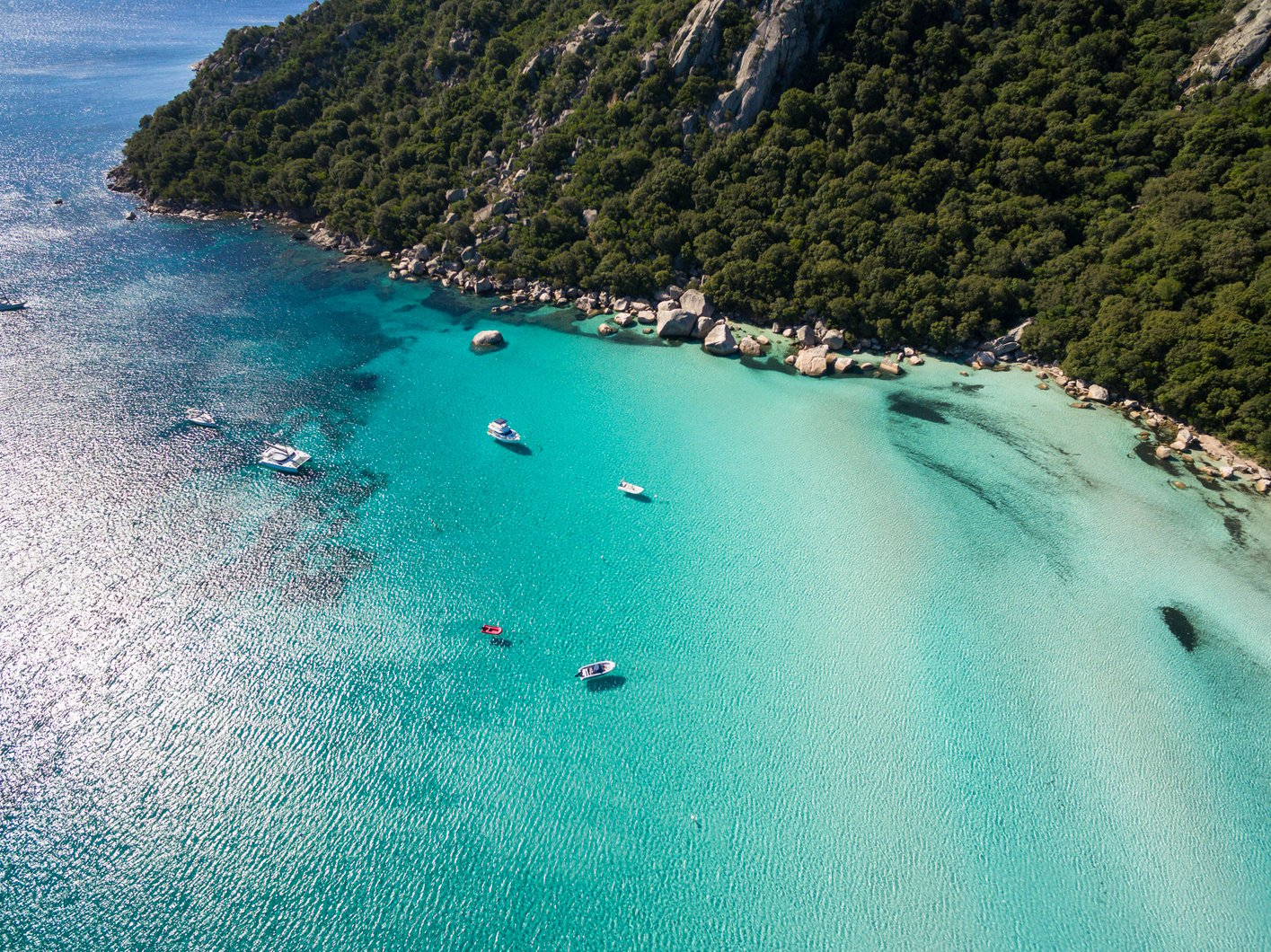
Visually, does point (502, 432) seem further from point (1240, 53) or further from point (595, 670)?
point (1240, 53)

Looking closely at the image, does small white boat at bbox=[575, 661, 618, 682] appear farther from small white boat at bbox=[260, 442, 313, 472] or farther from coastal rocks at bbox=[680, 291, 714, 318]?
coastal rocks at bbox=[680, 291, 714, 318]

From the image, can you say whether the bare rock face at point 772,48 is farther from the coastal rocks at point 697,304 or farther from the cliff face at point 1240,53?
the cliff face at point 1240,53

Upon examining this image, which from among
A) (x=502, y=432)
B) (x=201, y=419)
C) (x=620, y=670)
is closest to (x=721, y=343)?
(x=502, y=432)

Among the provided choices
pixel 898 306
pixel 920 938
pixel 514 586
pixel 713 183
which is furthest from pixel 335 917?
pixel 713 183

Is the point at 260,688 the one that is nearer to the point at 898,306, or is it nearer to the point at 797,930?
the point at 797,930

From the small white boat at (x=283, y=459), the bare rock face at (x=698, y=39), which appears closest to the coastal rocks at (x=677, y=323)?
the bare rock face at (x=698, y=39)

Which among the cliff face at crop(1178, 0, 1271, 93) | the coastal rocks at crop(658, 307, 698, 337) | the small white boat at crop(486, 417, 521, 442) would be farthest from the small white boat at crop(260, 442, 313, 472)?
the cliff face at crop(1178, 0, 1271, 93)
